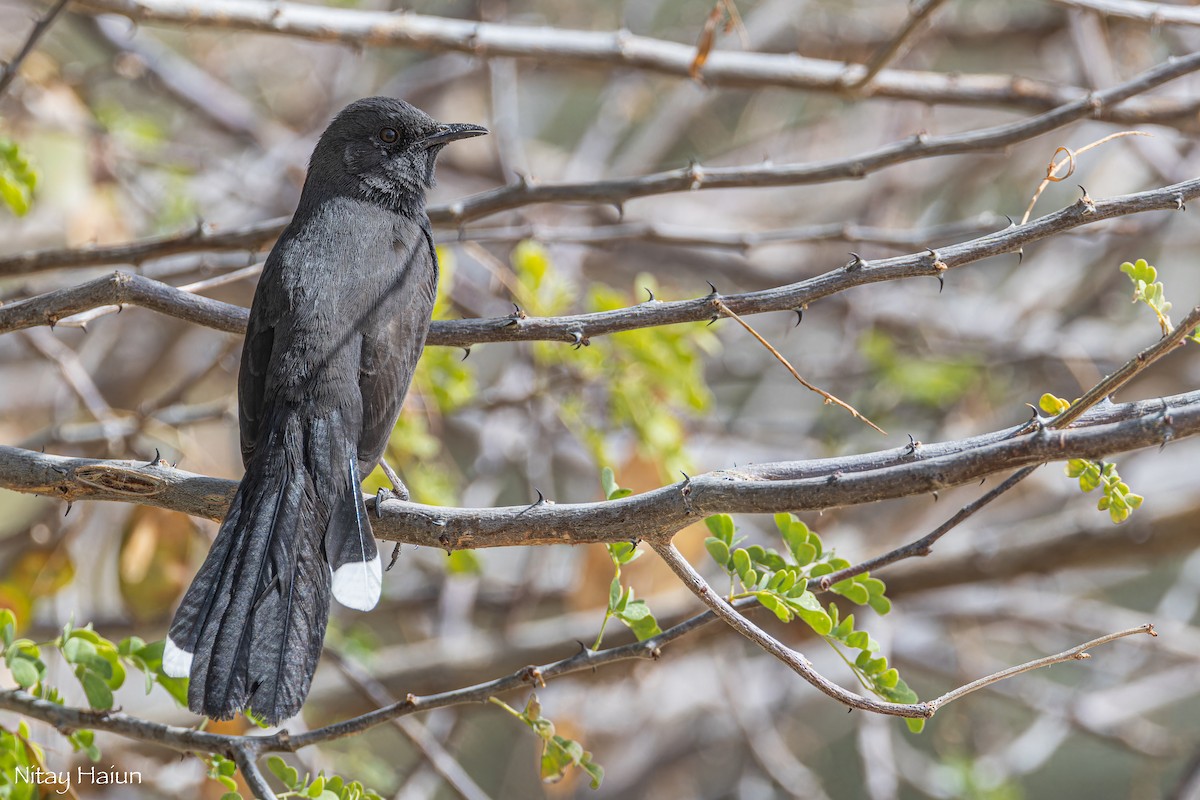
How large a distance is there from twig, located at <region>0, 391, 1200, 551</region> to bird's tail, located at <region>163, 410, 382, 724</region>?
12 cm

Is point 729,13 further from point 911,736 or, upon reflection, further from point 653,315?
point 911,736

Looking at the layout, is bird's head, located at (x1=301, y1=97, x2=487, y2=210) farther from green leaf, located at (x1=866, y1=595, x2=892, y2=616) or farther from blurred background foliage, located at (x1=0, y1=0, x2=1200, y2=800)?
green leaf, located at (x1=866, y1=595, x2=892, y2=616)

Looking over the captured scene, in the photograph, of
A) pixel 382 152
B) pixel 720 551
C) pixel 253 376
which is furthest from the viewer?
pixel 382 152

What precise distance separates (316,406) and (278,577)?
0.58 meters

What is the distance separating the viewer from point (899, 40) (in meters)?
4.12

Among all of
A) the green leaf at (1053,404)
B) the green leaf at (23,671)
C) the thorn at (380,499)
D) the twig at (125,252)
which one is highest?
the twig at (125,252)

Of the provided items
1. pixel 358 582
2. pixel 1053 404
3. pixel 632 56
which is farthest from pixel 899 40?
pixel 358 582

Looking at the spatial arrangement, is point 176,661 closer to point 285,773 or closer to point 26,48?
point 285,773

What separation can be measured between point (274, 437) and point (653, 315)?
1.14 meters

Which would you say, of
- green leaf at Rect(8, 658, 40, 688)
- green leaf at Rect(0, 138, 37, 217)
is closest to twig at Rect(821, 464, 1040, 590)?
green leaf at Rect(8, 658, 40, 688)

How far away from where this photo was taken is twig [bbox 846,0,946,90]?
4.01 metres

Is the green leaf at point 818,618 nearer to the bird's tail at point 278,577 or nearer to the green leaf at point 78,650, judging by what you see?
the bird's tail at point 278,577

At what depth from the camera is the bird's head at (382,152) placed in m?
4.24

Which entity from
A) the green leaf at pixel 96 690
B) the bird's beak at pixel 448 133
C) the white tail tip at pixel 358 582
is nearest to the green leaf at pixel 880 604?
the white tail tip at pixel 358 582
